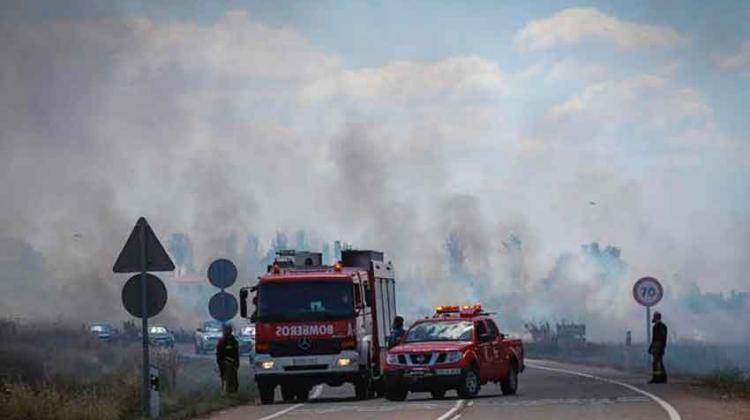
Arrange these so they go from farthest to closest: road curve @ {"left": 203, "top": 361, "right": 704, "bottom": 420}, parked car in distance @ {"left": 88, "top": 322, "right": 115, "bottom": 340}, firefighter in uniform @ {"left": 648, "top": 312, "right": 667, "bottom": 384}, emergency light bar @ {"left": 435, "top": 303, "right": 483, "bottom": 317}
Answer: parked car in distance @ {"left": 88, "top": 322, "right": 115, "bottom": 340}
firefighter in uniform @ {"left": 648, "top": 312, "right": 667, "bottom": 384}
emergency light bar @ {"left": 435, "top": 303, "right": 483, "bottom": 317}
road curve @ {"left": 203, "top": 361, "right": 704, "bottom": 420}

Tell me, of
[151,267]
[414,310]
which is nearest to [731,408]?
[151,267]

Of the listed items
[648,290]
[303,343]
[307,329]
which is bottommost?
[303,343]

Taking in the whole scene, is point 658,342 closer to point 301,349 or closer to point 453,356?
point 453,356

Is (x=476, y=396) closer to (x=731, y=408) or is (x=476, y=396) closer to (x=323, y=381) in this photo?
(x=323, y=381)

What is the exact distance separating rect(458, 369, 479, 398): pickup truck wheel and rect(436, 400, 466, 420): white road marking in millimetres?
653

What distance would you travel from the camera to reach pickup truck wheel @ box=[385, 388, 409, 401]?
3638 centimetres

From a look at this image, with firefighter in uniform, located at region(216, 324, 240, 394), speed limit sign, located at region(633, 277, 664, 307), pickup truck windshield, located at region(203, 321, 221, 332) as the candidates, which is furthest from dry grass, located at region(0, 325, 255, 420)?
speed limit sign, located at region(633, 277, 664, 307)

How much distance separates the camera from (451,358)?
35.7m

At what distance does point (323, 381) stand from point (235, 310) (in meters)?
3.64

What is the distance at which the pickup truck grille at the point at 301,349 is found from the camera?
37188 millimetres

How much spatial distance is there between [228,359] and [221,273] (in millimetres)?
3001

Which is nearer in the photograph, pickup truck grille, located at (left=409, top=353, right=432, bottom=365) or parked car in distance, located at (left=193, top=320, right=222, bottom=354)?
pickup truck grille, located at (left=409, top=353, right=432, bottom=365)

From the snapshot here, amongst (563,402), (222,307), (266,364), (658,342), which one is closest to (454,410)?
(563,402)

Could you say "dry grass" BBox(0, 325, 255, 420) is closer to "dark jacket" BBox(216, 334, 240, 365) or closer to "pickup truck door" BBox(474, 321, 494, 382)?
"dark jacket" BBox(216, 334, 240, 365)
